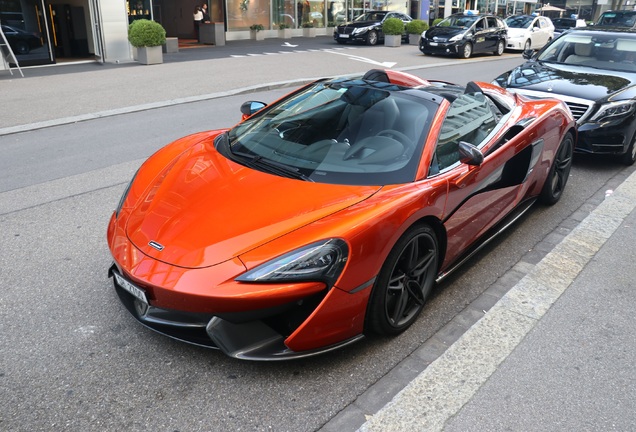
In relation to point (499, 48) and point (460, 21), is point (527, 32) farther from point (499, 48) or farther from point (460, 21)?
point (460, 21)

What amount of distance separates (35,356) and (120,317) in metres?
0.52

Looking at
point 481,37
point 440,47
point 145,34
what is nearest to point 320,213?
point 145,34

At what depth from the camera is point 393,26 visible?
78.8 ft

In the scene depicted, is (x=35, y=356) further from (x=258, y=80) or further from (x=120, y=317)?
(x=258, y=80)

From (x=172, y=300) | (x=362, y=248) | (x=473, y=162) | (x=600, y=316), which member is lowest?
(x=600, y=316)

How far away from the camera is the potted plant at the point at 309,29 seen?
29.4 meters

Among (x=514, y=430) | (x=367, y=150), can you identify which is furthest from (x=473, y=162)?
(x=514, y=430)

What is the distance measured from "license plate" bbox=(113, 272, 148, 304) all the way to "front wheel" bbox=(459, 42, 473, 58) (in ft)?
65.6

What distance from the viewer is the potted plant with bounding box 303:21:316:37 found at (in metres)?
29.4

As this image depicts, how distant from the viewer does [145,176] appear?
380 centimetres

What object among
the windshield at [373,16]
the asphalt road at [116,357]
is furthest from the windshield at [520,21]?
the asphalt road at [116,357]

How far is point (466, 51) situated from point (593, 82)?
14.7 m

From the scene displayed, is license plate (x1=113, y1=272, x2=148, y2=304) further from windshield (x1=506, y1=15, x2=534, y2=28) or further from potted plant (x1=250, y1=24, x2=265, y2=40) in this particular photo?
windshield (x1=506, y1=15, x2=534, y2=28)

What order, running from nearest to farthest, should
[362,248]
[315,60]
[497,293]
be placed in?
[362,248]
[497,293]
[315,60]
